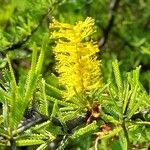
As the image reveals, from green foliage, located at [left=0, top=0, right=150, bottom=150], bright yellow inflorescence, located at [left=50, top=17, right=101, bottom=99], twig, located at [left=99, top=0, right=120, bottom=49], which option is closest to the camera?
green foliage, located at [left=0, top=0, right=150, bottom=150]

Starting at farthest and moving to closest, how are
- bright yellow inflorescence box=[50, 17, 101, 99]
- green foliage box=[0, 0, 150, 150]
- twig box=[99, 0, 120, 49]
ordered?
twig box=[99, 0, 120, 49]
bright yellow inflorescence box=[50, 17, 101, 99]
green foliage box=[0, 0, 150, 150]

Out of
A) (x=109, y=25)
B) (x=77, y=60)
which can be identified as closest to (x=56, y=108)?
(x=77, y=60)

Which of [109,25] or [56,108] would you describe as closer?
[56,108]

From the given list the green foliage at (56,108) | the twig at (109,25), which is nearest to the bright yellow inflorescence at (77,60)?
the green foliage at (56,108)

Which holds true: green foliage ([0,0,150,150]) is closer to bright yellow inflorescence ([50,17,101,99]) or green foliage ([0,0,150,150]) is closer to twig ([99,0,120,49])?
bright yellow inflorescence ([50,17,101,99])

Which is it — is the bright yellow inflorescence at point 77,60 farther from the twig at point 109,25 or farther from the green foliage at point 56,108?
the twig at point 109,25

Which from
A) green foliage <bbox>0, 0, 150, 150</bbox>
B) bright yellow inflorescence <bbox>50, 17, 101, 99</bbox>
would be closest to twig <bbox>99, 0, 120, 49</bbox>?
green foliage <bbox>0, 0, 150, 150</bbox>

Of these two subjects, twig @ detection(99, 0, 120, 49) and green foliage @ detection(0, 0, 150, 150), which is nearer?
green foliage @ detection(0, 0, 150, 150)

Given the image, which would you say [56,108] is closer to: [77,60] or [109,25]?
[77,60]

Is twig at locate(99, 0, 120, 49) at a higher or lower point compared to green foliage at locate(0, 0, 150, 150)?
higher
